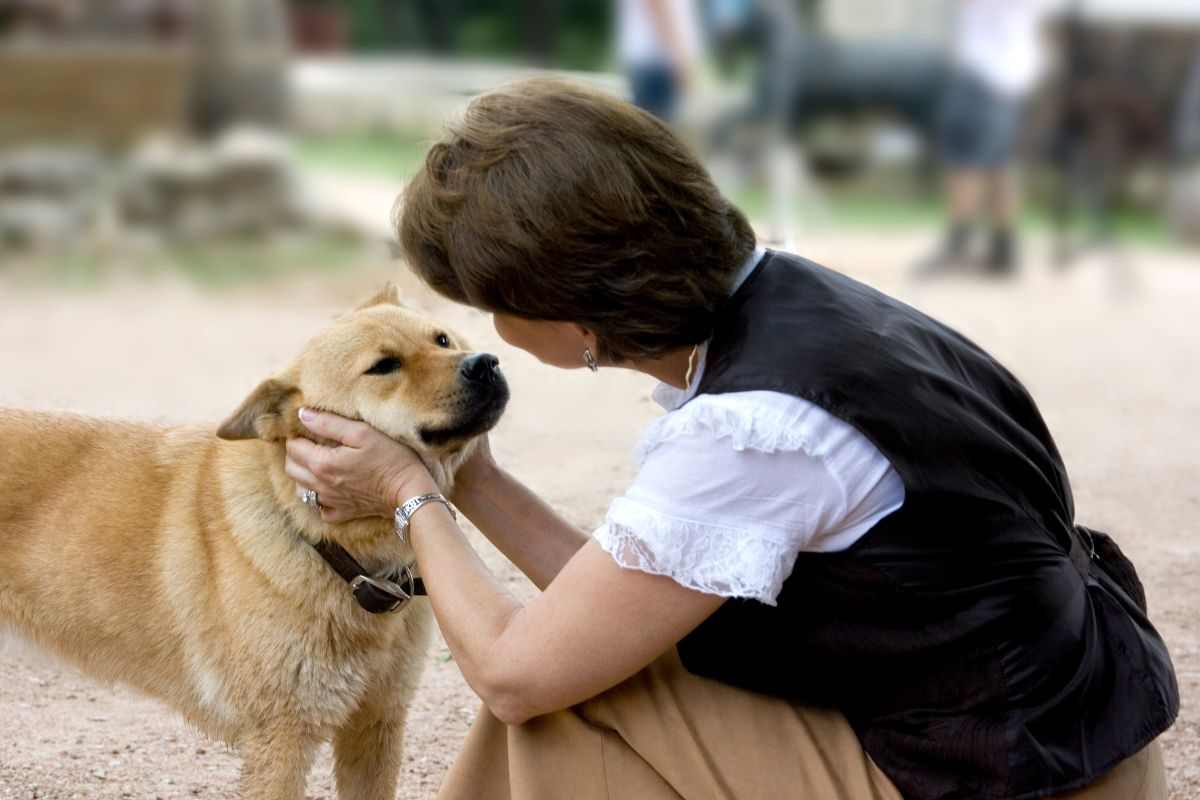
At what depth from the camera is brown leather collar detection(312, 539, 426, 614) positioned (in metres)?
2.70

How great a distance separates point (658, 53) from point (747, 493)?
10.6 m

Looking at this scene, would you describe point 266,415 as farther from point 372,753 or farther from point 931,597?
point 931,597

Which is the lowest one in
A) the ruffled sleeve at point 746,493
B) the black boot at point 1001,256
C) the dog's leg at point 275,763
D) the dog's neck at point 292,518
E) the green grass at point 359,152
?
the black boot at point 1001,256

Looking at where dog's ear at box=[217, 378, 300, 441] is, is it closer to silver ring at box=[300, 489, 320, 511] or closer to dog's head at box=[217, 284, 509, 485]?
dog's head at box=[217, 284, 509, 485]

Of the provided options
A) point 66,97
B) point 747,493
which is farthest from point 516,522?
point 66,97

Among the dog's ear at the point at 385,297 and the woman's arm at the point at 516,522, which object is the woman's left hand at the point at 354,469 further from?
the dog's ear at the point at 385,297

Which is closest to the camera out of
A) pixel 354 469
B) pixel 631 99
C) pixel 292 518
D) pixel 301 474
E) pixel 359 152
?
pixel 354 469

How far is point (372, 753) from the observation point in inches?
115

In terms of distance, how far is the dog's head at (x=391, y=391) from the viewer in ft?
8.54

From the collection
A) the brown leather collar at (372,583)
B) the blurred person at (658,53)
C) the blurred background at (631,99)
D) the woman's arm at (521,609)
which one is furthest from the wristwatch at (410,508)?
the blurred person at (658,53)

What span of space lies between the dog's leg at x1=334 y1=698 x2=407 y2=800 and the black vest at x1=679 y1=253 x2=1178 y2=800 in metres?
0.87

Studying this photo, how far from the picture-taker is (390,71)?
14555 mm

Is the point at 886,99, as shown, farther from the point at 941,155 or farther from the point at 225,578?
the point at 225,578

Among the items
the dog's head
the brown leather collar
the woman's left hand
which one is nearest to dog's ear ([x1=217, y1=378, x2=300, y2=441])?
the dog's head
